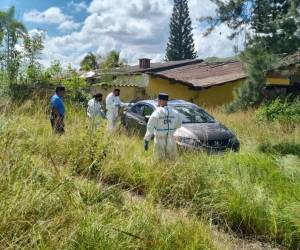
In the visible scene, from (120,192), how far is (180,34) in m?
59.8

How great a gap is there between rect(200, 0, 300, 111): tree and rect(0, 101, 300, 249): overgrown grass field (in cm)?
404

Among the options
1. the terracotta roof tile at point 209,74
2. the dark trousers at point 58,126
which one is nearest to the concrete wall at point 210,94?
the terracotta roof tile at point 209,74

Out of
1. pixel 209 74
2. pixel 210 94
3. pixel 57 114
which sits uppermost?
pixel 209 74

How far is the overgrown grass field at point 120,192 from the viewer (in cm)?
360

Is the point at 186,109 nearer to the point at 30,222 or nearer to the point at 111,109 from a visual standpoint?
the point at 111,109

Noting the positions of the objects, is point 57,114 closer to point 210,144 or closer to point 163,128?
point 163,128

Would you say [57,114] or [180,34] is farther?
[180,34]

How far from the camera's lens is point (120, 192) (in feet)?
16.3

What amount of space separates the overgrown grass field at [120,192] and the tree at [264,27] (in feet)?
13.3

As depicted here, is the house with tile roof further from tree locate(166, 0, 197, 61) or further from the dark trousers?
tree locate(166, 0, 197, 61)

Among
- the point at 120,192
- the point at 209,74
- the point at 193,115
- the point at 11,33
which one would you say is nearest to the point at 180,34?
the point at 209,74

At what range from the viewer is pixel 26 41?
20.4 meters

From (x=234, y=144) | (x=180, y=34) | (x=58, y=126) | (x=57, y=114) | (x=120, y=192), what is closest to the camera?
(x=120, y=192)

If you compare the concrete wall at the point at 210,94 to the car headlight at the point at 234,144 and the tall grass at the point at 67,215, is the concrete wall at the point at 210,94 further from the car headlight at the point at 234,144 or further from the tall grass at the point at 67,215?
the tall grass at the point at 67,215
